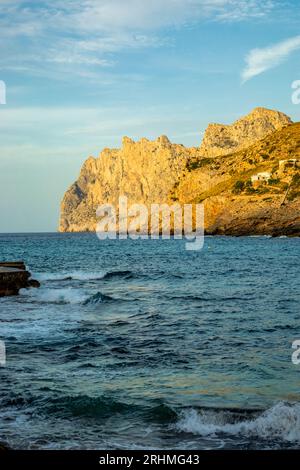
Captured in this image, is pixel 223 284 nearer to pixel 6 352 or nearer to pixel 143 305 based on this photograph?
pixel 143 305

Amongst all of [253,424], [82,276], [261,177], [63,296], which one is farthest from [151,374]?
[261,177]

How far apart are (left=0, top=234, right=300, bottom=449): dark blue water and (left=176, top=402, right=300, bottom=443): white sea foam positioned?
22 millimetres

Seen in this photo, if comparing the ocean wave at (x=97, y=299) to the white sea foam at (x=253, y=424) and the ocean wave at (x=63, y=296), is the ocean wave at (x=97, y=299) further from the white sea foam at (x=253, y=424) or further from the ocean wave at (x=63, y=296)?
the white sea foam at (x=253, y=424)

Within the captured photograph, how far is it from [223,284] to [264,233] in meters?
Result: 121

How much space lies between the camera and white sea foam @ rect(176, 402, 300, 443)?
36.1 ft

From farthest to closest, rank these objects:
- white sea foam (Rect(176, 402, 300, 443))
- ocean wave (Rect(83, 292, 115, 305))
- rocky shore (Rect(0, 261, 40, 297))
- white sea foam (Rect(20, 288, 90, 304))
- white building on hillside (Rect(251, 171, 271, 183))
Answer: white building on hillside (Rect(251, 171, 271, 183))
rocky shore (Rect(0, 261, 40, 297))
white sea foam (Rect(20, 288, 90, 304))
ocean wave (Rect(83, 292, 115, 305))
white sea foam (Rect(176, 402, 300, 443))

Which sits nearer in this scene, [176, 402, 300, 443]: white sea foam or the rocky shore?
[176, 402, 300, 443]: white sea foam

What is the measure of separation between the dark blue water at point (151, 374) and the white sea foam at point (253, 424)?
0.02m

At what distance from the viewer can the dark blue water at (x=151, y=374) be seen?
36.3ft

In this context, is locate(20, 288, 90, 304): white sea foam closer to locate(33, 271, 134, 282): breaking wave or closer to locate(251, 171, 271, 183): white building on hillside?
locate(33, 271, 134, 282): breaking wave

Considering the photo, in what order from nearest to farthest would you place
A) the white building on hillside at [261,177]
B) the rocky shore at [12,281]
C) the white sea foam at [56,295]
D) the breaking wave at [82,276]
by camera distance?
the white sea foam at [56,295] → the rocky shore at [12,281] → the breaking wave at [82,276] → the white building on hillside at [261,177]

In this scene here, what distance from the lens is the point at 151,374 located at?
15.6 meters

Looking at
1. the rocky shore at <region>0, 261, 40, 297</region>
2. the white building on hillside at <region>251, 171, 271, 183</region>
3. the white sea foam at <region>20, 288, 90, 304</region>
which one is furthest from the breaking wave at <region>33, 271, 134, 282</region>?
the white building on hillside at <region>251, 171, 271, 183</region>

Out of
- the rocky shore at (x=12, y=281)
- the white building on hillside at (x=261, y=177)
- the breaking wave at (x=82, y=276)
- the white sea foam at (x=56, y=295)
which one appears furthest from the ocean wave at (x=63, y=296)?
the white building on hillside at (x=261, y=177)
